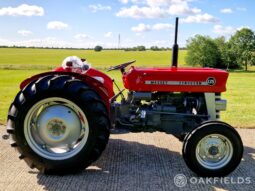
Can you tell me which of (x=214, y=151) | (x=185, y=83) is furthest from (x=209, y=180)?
(x=185, y=83)

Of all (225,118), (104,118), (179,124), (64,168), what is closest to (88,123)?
(104,118)

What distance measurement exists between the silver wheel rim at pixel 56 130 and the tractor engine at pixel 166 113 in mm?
843

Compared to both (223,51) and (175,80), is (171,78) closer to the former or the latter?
(175,80)

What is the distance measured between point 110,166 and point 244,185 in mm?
1697

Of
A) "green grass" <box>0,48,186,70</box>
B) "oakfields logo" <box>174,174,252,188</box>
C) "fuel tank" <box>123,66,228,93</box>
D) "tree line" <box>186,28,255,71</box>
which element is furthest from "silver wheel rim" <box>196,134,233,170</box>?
"tree line" <box>186,28,255,71</box>

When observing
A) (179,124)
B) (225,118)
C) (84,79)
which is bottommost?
(225,118)

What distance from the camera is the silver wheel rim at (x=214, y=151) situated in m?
4.81

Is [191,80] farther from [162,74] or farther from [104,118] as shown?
[104,118]

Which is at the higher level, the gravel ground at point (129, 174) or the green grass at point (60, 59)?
the gravel ground at point (129, 174)

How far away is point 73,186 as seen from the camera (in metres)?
4.38

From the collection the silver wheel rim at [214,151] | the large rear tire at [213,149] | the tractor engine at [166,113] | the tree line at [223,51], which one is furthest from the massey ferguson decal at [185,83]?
the tree line at [223,51]

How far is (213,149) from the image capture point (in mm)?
4828

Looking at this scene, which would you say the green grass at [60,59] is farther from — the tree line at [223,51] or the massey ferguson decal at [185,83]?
the massey ferguson decal at [185,83]

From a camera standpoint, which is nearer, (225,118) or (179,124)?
(179,124)
